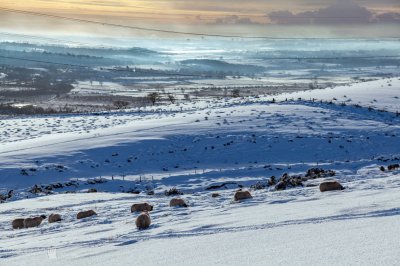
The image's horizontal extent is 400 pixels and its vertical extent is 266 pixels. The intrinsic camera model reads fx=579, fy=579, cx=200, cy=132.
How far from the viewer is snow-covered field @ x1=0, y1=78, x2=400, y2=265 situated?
25.9ft

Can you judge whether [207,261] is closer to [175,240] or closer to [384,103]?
[175,240]

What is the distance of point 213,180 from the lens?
2339 cm

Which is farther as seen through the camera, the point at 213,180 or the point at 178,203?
the point at 213,180

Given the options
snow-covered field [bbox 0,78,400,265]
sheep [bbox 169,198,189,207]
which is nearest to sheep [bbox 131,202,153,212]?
snow-covered field [bbox 0,78,400,265]

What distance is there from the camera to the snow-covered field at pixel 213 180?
789cm

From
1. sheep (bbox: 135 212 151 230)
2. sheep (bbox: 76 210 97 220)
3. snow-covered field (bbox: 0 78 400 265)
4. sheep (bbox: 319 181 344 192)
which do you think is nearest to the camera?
snow-covered field (bbox: 0 78 400 265)

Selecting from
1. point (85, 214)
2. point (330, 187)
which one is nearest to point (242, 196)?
point (330, 187)

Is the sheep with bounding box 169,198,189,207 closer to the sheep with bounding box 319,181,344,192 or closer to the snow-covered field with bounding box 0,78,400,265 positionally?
the snow-covered field with bounding box 0,78,400,265

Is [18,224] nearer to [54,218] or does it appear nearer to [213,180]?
[54,218]

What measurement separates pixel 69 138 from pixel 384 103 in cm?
2236

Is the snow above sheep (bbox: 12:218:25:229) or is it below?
above

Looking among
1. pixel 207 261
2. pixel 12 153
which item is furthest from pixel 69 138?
pixel 207 261

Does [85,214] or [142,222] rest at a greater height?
[142,222]

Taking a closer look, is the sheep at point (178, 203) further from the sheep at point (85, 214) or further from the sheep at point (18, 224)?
the sheep at point (18, 224)
